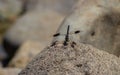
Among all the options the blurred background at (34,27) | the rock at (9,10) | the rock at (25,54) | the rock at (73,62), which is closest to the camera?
the rock at (73,62)

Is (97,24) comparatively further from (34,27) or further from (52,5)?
(52,5)

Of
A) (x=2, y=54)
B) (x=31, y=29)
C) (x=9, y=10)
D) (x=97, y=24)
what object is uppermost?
(x=97, y=24)

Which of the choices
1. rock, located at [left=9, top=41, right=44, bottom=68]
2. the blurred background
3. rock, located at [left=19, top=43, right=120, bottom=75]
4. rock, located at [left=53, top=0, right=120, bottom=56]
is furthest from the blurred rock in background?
rock, located at [left=19, top=43, right=120, bottom=75]

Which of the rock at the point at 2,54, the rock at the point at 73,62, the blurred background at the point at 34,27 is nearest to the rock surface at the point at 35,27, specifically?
the blurred background at the point at 34,27

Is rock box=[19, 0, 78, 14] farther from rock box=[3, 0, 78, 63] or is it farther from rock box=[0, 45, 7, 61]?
rock box=[0, 45, 7, 61]

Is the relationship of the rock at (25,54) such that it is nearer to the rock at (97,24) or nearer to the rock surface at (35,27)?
the rock surface at (35,27)

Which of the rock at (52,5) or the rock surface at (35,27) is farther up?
the rock at (52,5)

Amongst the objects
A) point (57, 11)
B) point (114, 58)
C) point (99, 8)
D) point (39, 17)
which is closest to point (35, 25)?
point (39, 17)

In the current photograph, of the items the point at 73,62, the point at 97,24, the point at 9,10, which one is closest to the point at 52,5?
the point at 9,10
